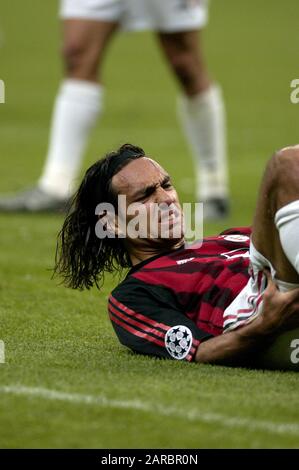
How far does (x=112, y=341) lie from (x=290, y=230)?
134 cm

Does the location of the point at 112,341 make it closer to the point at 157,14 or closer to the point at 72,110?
the point at 72,110

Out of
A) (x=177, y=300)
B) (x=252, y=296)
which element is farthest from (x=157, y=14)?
(x=252, y=296)

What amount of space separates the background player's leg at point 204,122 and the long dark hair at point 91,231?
150 inches

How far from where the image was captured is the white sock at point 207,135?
8.84 meters

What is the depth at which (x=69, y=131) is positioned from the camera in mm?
8500

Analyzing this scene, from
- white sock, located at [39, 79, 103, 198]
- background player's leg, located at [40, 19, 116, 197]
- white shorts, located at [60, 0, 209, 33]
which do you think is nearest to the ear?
background player's leg, located at [40, 19, 116, 197]

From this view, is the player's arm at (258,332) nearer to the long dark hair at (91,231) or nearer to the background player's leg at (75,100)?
the long dark hair at (91,231)

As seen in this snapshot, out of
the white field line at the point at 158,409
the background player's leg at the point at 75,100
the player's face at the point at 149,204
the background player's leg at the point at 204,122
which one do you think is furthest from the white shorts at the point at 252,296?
the background player's leg at the point at 204,122

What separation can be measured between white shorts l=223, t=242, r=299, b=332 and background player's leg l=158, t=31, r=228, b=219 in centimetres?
440

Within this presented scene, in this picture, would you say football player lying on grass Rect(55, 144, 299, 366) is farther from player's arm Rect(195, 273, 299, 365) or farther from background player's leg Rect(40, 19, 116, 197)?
background player's leg Rect(40, 19, 116, 197)

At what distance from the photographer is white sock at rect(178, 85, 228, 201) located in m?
8.84

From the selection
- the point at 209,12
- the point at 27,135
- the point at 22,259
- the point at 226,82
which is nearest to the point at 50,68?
the point at 226,82

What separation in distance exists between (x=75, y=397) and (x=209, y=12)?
22046 mm

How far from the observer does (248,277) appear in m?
4.38
